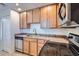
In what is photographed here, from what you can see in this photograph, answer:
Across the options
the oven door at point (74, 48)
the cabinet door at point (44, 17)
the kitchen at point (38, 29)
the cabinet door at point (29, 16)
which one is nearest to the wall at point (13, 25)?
the kitchen at point (38, 29)

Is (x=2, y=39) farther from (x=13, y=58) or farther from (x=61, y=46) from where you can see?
(x=61, y=46)

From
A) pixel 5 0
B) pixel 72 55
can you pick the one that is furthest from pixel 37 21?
pixel 72 55

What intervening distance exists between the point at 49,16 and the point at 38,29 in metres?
0.18

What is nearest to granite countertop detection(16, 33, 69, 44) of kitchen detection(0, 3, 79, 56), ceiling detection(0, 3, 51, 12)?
kitchen detection(0, 3, 79, 56)

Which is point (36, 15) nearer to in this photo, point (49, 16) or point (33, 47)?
point (49, 16)

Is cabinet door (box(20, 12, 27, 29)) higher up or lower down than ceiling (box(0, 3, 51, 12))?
lower down

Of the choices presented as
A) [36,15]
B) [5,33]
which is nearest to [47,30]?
[36,15]

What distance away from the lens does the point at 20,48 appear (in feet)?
3.62

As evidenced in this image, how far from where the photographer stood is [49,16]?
1.05m

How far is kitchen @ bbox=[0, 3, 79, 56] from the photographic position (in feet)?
3.32

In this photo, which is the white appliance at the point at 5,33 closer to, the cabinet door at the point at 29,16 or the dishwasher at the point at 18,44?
the dishwasher at the point at 18,44

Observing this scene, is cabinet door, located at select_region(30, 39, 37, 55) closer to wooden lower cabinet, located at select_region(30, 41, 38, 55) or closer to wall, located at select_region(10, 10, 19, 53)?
wooden lower cabinet, located at select_region(30, 41, 38, 55)

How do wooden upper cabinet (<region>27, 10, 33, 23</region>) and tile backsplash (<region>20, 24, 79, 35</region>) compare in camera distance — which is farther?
wooden upper cabinet (<region>27, 10, 33, 23</region>)

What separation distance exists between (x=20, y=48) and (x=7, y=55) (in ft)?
0.50
